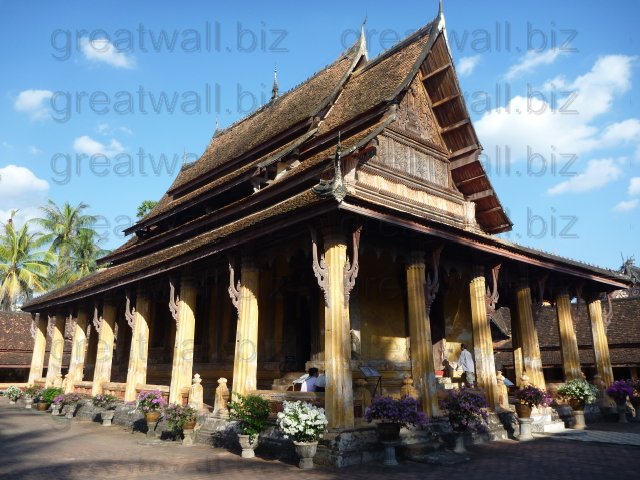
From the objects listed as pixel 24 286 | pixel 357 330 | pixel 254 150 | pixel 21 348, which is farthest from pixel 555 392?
pixel 24 286

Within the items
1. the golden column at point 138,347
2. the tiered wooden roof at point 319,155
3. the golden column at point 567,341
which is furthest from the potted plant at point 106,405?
the golden column at point 567,341

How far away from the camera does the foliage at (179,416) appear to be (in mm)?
12219

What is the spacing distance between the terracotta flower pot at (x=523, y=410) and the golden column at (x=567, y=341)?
15.5ft

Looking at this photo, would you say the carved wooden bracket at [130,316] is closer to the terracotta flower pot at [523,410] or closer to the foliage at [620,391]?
the terracotta flower pot at [523,410]

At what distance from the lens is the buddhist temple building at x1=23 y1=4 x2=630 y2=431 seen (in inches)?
432

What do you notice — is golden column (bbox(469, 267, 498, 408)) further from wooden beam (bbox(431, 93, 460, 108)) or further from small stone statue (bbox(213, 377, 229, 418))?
small stone statue (bbox(213, 377, 229, 418))

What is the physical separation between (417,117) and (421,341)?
729 cm

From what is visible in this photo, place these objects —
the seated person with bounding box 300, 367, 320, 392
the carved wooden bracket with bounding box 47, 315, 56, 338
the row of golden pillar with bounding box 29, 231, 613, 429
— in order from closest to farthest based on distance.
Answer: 1. the row of golden pillar with bounding box 29, 231, 613, 429
2. the seated person with bounding box 300, 367, 320, 392
3. the carved wooden bracket with bounding box 47, 315, 56, 338

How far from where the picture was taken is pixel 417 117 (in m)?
15.4

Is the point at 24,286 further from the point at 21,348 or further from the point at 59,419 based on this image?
the point at 59,419

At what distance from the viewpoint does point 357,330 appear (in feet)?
44.1

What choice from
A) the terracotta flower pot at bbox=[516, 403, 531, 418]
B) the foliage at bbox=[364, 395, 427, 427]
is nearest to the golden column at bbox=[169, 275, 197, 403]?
the foliage at bbox=[364, 395, 427, 427]

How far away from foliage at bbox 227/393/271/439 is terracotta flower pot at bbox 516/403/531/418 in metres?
6.18

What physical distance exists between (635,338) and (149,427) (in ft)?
73.7
